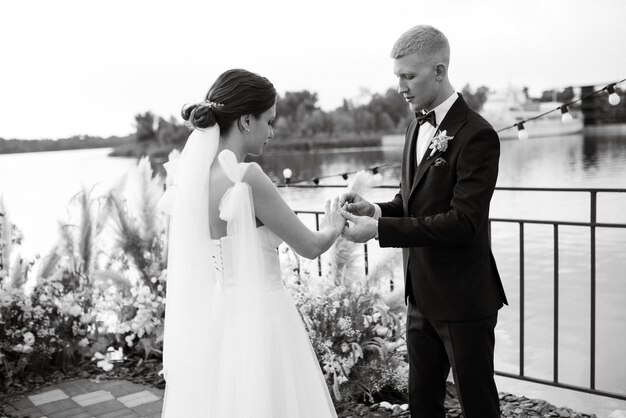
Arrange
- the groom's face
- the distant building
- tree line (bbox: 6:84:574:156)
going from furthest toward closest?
the distant building → tree line (bbox: 6:84:574:156) → the groom's face

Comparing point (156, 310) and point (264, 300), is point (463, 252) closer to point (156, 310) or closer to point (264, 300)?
point (264, 300)

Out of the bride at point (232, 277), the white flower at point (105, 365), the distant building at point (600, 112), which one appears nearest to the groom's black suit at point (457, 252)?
the bride at point (232, 277)

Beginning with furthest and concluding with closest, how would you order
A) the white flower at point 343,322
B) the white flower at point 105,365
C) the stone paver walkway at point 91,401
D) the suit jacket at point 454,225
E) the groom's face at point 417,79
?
the white flower at point 105,365
the stone paver walkway at point 91,401
the white flower at point 343,322
the groom's face at point 417,79
the suit jacket at point 454,225

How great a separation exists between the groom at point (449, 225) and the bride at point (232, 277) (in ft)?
1.23

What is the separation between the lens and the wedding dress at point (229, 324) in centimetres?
206

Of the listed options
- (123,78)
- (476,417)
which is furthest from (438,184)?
(123,78)

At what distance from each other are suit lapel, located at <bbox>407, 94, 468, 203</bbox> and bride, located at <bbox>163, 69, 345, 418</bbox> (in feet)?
1.41

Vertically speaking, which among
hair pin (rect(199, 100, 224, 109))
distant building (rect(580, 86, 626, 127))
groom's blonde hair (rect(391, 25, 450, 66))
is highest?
distant building (rect(580, 86, 626, 127))

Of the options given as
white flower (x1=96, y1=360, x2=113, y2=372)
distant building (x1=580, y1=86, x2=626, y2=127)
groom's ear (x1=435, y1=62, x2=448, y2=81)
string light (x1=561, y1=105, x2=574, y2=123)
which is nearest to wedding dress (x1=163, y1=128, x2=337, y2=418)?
groom's ear (x1=435, y1=62, x2=448, y2=81)

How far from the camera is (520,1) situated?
53.4ft

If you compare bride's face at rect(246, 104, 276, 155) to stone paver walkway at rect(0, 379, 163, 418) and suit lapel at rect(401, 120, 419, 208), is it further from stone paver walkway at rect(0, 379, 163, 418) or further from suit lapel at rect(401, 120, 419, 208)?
stone paver walkway at rect(0, 379, 163, 418)

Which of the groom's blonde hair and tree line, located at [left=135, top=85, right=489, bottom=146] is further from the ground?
tree line, located at [left=135, top=85, right=489, bottom=146]

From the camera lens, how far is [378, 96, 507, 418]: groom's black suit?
6.73 ft

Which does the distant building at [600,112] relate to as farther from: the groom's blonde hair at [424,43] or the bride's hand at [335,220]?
the bride's hand at [335,220]
